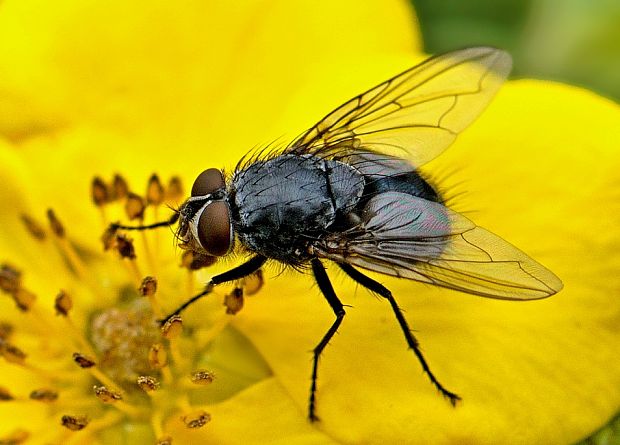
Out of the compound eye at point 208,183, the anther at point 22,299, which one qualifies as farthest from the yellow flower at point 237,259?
the compound eye at point 208,183

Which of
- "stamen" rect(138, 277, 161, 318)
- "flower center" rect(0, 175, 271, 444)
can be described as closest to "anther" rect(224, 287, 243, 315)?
"flower center" rect(0, 175, 271, 444)

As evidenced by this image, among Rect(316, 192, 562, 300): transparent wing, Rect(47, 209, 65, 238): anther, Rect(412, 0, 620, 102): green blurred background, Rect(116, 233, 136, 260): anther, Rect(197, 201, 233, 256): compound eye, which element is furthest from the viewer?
Rect(412, 0, 620, 102): green blurred background

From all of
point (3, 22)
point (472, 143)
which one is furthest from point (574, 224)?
point (3, 22)

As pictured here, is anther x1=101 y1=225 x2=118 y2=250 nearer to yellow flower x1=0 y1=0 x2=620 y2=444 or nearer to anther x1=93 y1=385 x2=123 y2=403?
yellow flower x1=0 y1=0 x2=620 y2=444

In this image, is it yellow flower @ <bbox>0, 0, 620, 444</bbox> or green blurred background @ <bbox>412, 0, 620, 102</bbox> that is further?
green blurred background @ <bbox>412, 0, 620, 102</bbox>

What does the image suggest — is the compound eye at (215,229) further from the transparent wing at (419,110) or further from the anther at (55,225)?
the anther at (55,225)

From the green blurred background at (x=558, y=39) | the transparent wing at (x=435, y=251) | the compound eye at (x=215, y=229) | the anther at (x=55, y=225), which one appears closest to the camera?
the transparent wing at (x=435, y=251)
